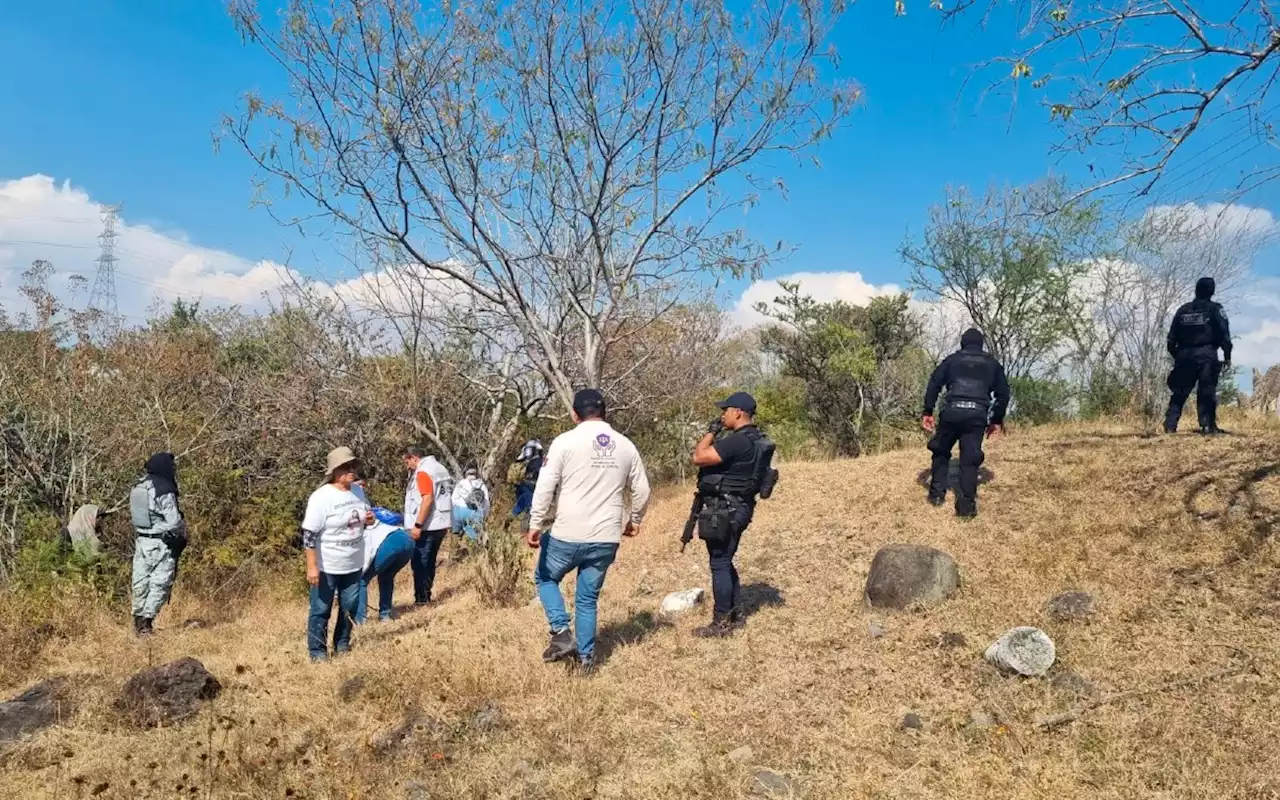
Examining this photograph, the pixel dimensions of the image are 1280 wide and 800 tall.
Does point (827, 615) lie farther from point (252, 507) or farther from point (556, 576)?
point (252, 507)

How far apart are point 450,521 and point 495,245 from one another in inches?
125

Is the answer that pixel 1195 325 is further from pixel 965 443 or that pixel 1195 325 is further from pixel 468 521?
pixel 468 521

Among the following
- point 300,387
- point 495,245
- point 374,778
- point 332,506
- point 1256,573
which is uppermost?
point 495,245

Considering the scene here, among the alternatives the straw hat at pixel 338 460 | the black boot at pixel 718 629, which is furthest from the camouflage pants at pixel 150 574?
the black boot at pixel 718 629

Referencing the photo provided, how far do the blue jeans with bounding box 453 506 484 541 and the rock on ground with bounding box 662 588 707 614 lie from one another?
233 cm

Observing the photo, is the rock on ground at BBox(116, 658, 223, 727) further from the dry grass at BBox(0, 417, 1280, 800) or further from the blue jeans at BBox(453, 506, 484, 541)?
the blue jeans at BBox(453, 506, 484, 541)

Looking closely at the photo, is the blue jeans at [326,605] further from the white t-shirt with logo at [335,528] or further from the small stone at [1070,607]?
the small stone at [1070,607]

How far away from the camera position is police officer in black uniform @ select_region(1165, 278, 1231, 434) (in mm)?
8070

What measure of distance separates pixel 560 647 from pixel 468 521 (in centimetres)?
361

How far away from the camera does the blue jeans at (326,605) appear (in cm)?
555

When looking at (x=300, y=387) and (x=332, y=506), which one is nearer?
(x=332, y=506)

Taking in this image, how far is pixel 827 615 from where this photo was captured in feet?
19.7

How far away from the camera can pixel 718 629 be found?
562cm

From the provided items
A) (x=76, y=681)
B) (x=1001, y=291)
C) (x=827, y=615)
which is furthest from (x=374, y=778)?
(x=1001, y=291)
